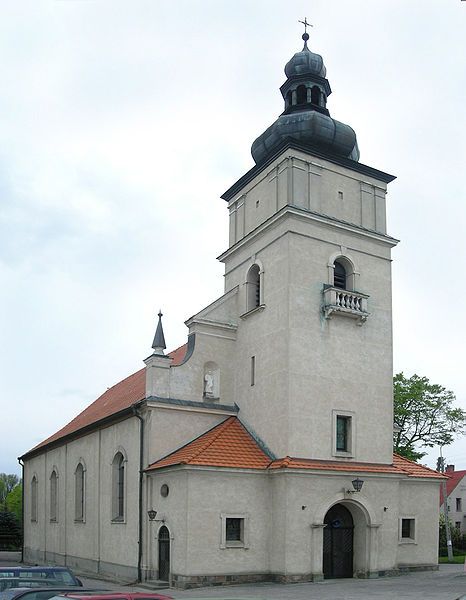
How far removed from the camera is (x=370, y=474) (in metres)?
25.6

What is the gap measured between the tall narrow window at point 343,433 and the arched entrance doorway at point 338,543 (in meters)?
2.01

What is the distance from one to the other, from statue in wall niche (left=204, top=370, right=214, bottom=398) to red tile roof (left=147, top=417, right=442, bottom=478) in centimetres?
117

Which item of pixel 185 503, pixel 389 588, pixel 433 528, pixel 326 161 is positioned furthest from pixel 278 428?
pixel 326 161

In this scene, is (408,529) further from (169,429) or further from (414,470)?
(169,429)

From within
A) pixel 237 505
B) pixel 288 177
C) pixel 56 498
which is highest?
pixel 288 177

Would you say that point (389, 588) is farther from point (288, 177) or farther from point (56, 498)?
point (56, 498)

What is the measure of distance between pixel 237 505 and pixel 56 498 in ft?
55.3

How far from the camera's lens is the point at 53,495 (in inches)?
1511

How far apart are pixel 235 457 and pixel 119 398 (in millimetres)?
11928

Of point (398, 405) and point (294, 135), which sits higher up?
point (294, 135)

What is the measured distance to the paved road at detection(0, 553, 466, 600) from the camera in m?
20.1

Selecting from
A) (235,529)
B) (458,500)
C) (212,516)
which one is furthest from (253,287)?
(458,500)

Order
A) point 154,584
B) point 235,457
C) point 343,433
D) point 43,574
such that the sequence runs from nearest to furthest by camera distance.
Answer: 1. point 43,574
2. point 154,584
3. point 235,457
4. point 343,433

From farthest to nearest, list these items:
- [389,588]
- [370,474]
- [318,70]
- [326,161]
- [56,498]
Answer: [56,498] → [318,70] → [326,161] → [370,474] → [389,588]
